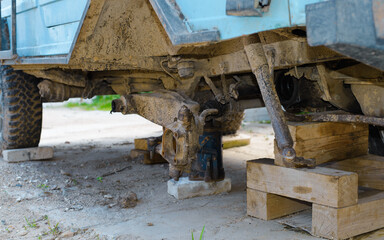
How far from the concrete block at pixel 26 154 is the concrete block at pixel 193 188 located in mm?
1796

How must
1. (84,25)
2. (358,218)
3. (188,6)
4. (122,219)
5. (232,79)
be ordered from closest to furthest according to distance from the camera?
1. (188,6)
2. (358,218)
3. (84,25)
4. (122,219)
5. (232,79)

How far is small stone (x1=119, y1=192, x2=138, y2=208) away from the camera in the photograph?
10.2 ft

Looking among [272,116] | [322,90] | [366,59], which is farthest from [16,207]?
[366,59]

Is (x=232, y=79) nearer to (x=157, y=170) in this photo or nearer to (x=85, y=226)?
(x=157, y=170)

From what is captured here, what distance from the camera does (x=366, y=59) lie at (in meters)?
1.61

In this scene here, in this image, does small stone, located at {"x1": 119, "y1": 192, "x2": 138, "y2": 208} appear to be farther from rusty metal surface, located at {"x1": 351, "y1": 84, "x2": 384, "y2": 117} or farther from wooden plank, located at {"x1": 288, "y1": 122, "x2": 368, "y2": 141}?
rusty metal surface, located at {"x1": 351, "y1": 84, "x2": 384, "y2": 117}

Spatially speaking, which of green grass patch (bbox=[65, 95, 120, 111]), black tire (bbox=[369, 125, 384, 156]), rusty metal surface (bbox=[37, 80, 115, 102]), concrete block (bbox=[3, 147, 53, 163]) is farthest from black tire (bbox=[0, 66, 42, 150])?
green grass patch (bbox=[65, 95, 120, 111])

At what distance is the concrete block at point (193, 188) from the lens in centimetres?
331

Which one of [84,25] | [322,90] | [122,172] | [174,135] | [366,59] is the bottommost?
[122,172]

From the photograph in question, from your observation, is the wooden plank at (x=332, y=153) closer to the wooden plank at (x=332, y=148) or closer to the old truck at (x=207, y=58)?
the wooden plank at (x=332, y=148)

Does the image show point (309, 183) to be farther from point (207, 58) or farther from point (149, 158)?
point (149, 158)

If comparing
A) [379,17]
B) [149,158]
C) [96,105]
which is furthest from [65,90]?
[96,105]

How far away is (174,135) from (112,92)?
1.84 m

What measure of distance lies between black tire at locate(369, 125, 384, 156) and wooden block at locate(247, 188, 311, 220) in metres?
1.05
